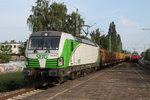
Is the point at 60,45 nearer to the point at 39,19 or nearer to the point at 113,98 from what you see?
the point at 113,98

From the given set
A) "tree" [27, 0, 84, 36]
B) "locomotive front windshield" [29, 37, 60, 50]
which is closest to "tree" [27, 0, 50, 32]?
"tree" [27, 0, 84, 36]

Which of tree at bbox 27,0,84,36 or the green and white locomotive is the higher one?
tree at bbox 27,0,84,36

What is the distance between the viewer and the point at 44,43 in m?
15.4

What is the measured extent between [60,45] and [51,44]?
59cm

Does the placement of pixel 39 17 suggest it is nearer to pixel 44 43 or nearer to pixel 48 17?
pixel 48 17

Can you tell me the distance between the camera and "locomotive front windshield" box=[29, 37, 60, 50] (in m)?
15.2

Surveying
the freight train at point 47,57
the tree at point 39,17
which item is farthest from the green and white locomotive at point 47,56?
the tree at point 39,17

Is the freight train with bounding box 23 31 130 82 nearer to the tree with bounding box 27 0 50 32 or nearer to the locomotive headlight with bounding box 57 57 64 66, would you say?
the locomotive headlight with bounding box 57 57 64 66

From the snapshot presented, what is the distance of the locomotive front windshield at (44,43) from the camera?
15.2 metres

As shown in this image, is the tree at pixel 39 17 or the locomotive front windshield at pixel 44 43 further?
the tree at pixel 39 17

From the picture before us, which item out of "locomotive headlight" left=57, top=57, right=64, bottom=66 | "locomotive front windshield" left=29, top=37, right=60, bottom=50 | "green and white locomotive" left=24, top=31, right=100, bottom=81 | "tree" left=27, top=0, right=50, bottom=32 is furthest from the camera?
"tree" left=27, top=0, right=50, bottom=32

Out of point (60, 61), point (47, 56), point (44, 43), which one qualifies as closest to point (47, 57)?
point (47, 56)

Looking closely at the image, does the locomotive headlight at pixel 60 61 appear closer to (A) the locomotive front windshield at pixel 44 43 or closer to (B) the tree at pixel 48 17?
(A) the locomotive front windshield at pixel 44 43

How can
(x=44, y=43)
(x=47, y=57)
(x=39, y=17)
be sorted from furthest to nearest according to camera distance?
1. (x=39, y=17)
2. (x=44, y=43)
3. (x=47, y=57)
